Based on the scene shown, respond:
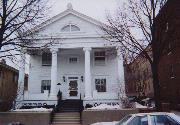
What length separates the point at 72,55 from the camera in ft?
107

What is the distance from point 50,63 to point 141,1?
15.3 meters

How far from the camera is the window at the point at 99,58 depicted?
32406mm

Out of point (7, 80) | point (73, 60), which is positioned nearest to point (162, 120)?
point (73, 60)


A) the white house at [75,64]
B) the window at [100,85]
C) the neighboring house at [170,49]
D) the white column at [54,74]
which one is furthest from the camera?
Answer: the window at [100,85]

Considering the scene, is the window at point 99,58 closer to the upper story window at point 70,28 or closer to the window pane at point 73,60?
the window pane at point 73,60

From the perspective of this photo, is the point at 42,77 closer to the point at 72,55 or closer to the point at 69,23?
the point at 72,55

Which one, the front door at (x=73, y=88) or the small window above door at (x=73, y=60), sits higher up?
the small window above door at (x=73, y=60)

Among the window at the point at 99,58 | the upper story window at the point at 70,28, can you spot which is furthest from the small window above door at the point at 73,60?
the upper story window at the point at 70,28

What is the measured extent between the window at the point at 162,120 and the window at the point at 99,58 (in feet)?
72.9

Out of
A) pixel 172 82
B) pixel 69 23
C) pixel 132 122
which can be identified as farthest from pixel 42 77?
pixel 132 122

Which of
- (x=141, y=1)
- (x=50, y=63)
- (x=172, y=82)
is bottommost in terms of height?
(x=172, y=82)

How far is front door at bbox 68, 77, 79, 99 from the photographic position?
3186cm

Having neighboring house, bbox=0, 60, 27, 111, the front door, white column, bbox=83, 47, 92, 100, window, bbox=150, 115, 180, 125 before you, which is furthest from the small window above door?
window, bbox=150, 115, 180, 125

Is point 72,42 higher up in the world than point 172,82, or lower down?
higher up
